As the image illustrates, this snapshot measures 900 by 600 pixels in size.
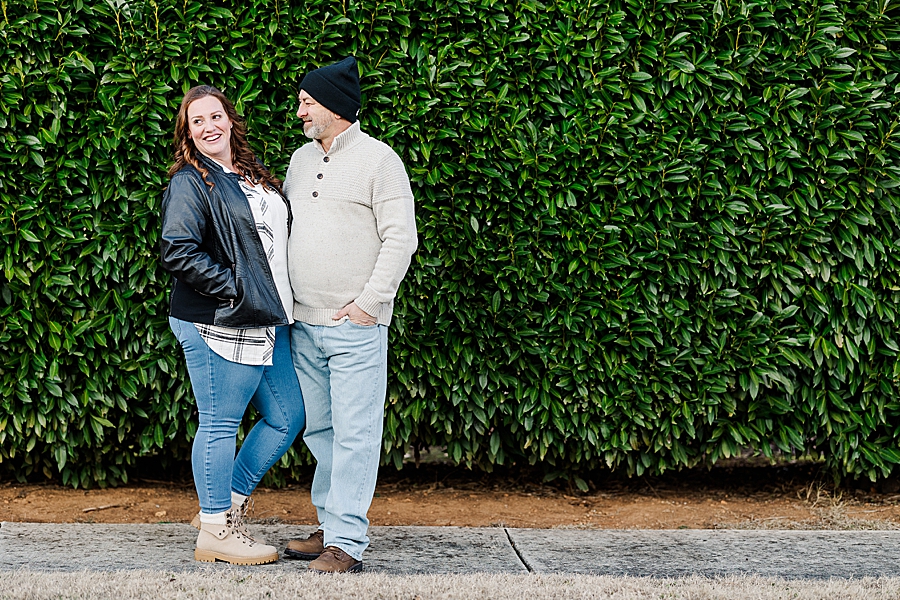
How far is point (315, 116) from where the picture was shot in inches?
142

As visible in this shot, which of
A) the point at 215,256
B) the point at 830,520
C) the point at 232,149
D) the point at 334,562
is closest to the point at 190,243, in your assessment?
the point at 215,256

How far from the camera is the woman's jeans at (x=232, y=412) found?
3.58 meters


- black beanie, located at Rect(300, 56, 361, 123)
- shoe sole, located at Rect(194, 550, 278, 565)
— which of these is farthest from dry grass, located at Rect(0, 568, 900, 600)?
black beanie, located at Rect(300, 56, 361, 123)

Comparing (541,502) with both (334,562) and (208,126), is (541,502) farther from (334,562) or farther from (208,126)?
(208,126)

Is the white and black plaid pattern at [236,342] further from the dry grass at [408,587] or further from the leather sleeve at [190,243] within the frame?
the dry grass at [408,587]

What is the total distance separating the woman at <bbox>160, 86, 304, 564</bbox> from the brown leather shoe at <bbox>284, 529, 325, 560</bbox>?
3.8 inches

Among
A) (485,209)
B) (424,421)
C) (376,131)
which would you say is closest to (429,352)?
(424,421)

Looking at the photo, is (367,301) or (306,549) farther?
(306,549)

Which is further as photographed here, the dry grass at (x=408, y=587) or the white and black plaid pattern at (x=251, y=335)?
the white and black plaid pattern at (x=251, y=335)

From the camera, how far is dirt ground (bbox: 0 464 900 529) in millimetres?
4668

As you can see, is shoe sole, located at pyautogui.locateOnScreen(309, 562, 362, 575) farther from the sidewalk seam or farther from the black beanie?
the black beanie

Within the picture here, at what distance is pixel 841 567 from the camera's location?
12.6ft

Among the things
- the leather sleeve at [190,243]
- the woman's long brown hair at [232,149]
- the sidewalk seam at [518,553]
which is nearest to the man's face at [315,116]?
the woman's long brown hair at [232,149]

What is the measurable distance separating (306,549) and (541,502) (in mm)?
1587
